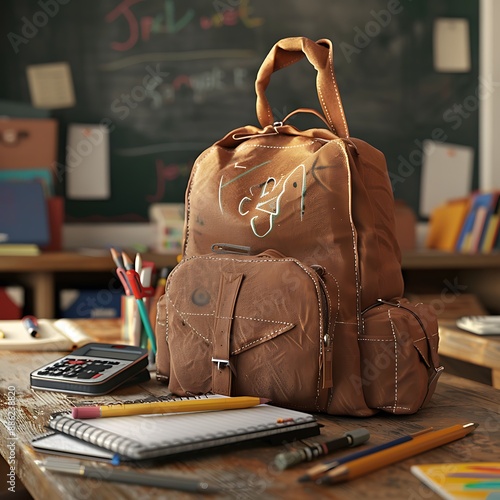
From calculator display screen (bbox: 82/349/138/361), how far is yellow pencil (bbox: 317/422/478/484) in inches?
19.5

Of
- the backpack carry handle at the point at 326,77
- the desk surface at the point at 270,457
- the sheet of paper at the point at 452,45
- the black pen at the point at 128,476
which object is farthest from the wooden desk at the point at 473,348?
the sheet of paper at the point at 452,45

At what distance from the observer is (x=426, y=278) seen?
11.6ft

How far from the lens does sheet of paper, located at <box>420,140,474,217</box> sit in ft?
12.5

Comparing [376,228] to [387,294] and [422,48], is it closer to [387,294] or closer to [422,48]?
[387,294]

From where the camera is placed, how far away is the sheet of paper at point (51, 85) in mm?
3379

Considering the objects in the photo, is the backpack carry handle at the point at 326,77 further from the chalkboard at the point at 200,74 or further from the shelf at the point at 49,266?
the chalkboard at the point at 200,74

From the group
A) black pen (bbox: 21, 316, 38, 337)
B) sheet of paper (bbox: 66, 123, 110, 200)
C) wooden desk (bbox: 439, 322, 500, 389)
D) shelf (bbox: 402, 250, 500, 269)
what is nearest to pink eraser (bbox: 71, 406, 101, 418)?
black pen (bbox: 21, 316, 38, 337)

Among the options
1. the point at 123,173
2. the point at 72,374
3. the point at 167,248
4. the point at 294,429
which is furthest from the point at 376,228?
the point at 123,173

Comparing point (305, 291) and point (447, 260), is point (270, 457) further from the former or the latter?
point (447, 260)

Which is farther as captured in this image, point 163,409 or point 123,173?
point 123,173

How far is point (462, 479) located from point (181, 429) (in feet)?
0.92

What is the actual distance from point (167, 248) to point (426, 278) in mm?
1152

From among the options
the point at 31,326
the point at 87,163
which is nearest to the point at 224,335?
the point at 31,326

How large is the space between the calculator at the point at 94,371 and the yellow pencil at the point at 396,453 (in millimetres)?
455
